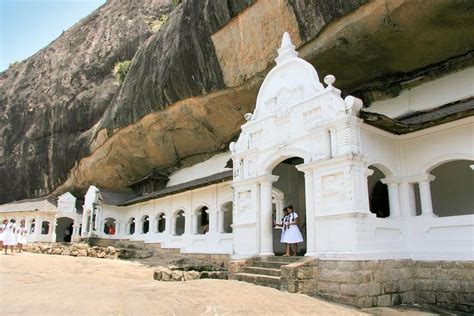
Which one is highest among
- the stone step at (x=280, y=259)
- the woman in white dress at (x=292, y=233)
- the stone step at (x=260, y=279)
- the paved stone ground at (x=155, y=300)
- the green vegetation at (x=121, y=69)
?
the green vegetation at (x=121, y=69)

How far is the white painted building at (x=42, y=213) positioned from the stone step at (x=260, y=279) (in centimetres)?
2075

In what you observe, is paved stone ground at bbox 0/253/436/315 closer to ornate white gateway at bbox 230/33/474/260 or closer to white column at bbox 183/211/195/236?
ornate white gateway at bbox 230/33/474/260

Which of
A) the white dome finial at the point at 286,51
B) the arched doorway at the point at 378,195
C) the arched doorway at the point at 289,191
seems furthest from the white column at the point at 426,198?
the white dome finial at the point at 286,51

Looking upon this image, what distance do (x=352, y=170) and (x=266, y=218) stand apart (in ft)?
10.8

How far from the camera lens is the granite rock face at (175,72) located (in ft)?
37.7

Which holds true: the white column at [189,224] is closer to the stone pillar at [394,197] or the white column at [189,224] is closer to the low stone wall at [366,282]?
the low stone wall at [366,282]

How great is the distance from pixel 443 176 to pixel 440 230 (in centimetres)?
345

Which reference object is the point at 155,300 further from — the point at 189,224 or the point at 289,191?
the point at 189,224

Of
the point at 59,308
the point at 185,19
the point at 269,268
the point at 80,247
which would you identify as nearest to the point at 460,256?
the point at 269,268

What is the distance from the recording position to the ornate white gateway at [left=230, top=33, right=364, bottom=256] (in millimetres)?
9219

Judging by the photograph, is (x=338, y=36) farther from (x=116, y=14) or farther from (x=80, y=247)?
(x=116, y=14)

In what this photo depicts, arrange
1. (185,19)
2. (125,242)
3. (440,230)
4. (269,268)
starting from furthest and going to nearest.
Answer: (125,242)
(185,19)
(269,268)
(440,230)

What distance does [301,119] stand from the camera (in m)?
10.6

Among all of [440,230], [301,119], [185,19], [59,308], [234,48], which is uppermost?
[185,19]
